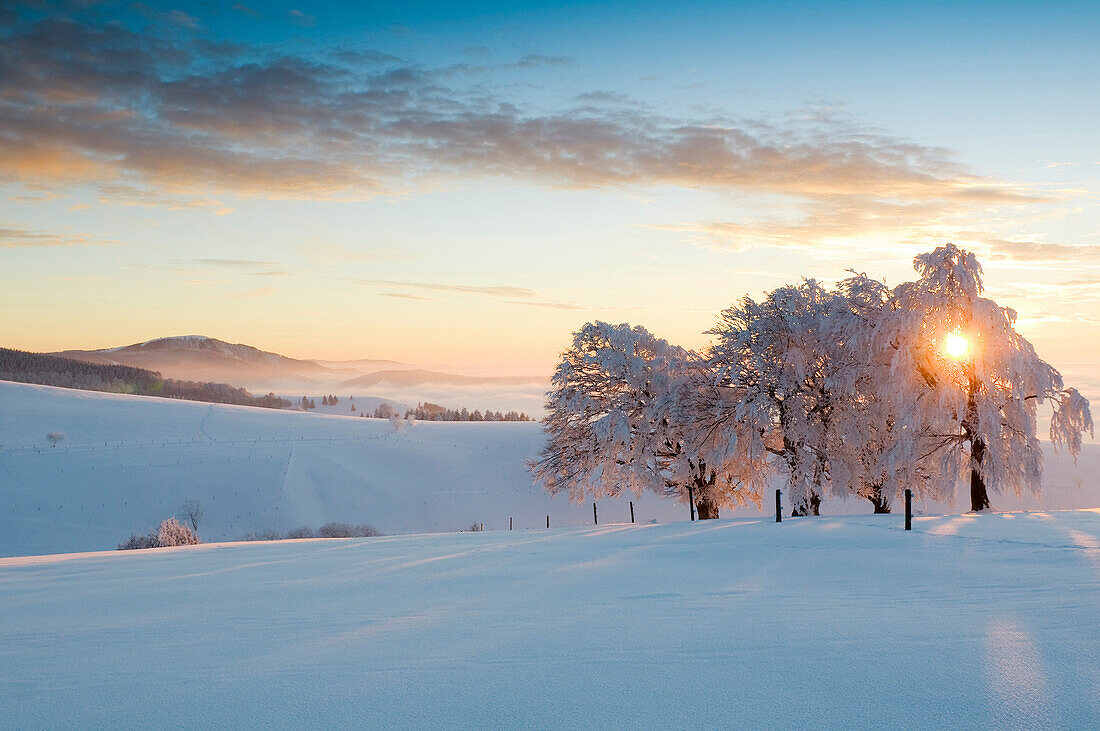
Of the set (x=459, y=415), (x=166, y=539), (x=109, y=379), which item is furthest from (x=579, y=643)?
(x=109, y=379)

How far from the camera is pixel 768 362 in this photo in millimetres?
28656

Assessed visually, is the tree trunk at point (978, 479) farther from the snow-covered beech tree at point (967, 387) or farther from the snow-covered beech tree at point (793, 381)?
the snow-covered beech tree at point (793, 381)

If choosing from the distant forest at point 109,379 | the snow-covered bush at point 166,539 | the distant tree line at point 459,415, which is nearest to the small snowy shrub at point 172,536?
the snow-covered bush at point 166,539

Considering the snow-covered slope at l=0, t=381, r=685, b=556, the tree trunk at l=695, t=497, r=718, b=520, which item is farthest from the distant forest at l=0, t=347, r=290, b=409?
the tree trunk at l=695, t=497, r=718, b=520

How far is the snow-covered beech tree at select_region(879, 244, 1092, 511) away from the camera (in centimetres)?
2375

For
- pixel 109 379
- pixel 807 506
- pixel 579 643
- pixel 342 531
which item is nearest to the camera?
pixel 579 643

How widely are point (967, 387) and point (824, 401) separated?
4.91 m

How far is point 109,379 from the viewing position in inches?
6855

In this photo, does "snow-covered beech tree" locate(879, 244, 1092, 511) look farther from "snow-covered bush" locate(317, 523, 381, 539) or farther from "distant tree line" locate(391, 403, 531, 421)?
"distant tree line" locate(391, 403, 531, 421)

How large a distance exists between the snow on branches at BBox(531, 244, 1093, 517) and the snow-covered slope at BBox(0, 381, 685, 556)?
26.9 metres

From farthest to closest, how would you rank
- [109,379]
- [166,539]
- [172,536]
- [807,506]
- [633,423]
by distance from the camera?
[109,379]
[633,423]
[807,506]
[172,536]
[166,539]

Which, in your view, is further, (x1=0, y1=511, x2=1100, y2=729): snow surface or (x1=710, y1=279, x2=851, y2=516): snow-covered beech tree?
(x1=710, y1=279, x2=851, y2=516): snow-covered beech tree

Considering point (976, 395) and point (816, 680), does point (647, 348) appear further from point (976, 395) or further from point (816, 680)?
point (816, 680)

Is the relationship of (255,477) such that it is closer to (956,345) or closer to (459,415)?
(956,345)
